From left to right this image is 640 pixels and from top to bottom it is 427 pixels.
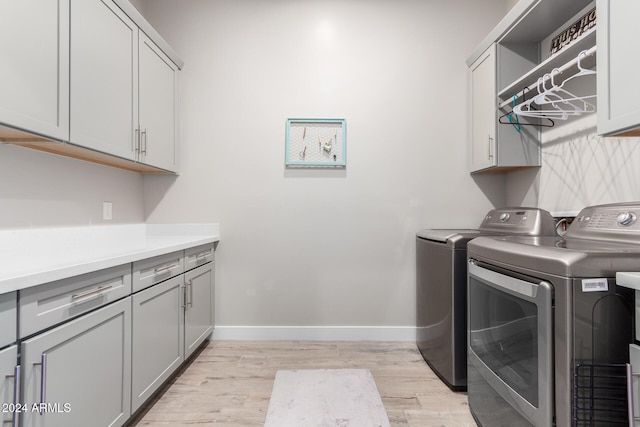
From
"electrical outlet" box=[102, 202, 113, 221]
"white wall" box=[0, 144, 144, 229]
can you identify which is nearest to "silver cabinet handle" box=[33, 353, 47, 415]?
"white wall" box=[0, 144, 144, 229]

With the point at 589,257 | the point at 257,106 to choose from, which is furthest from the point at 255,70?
the point at 589,257

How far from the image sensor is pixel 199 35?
2486 millimetres

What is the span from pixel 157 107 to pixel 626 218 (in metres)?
2.77

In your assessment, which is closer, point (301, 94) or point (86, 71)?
point (86, 71)

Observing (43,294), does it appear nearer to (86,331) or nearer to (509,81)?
(86,331)

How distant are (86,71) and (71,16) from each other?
0.23 metres

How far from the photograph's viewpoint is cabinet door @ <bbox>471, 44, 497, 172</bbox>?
6.98ft

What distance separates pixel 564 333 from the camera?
3.09 ft

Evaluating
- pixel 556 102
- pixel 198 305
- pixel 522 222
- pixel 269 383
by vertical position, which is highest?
pixel 556 102

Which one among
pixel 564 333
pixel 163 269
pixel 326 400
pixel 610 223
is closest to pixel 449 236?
pixel 610 223

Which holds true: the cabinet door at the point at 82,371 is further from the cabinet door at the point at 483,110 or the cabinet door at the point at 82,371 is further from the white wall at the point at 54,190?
the cabinet door at the point at 483,110

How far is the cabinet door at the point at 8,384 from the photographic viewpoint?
0.85 metres

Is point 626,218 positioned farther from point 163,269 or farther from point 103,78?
point 103,78

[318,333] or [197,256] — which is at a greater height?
[197,256]
